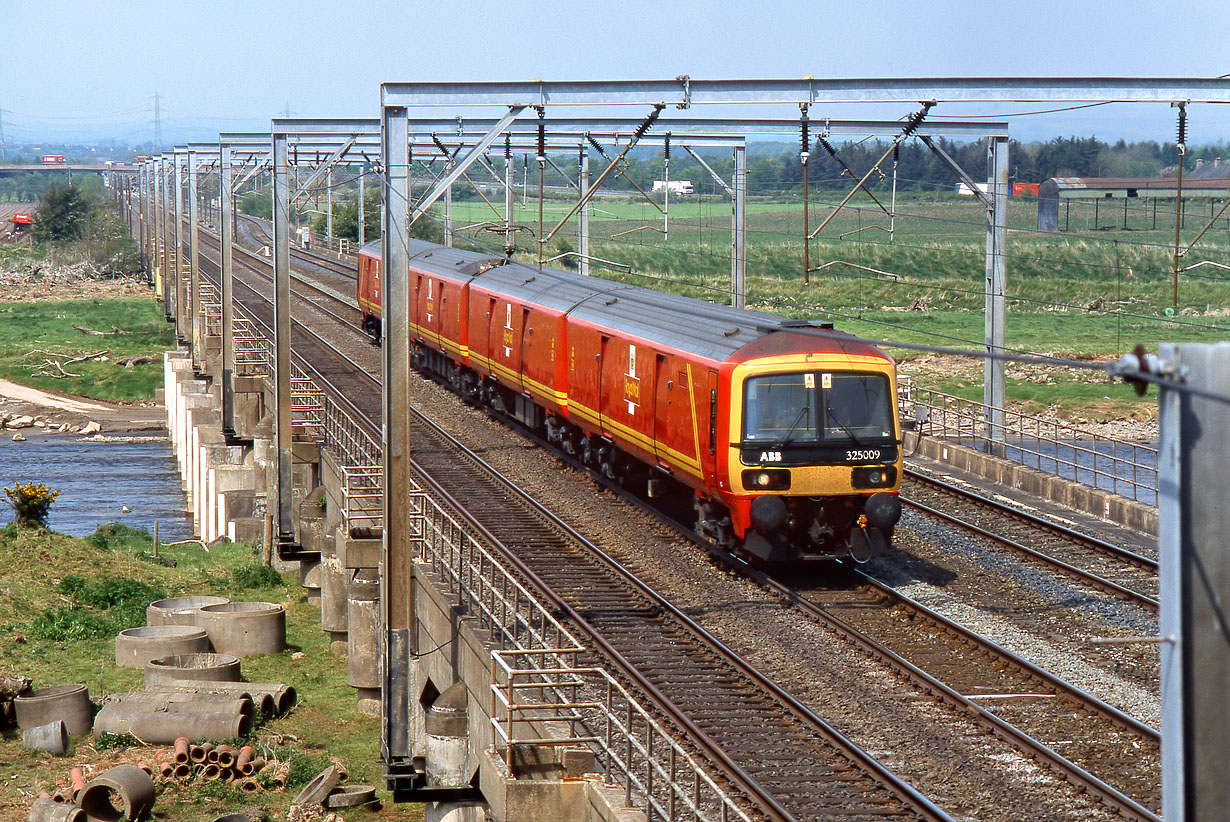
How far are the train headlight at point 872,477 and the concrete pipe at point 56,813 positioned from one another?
10622 millimetres

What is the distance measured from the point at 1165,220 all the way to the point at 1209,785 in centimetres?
10223

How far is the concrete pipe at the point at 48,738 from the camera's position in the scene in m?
21.1

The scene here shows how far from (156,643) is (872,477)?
1347 cm

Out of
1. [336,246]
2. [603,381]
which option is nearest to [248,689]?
[603,381]

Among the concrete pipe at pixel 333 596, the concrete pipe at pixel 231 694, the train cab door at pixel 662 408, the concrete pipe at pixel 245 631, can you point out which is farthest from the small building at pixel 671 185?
the concrete pipe at pixel 231 694

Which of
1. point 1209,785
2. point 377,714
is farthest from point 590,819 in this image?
point 377,714

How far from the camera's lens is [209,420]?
45.2 m

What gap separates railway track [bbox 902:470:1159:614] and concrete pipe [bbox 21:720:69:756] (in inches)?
540

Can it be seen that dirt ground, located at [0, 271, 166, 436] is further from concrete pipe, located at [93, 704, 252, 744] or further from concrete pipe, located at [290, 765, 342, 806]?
concrete pipe, located at [290, 765, 342, 806]

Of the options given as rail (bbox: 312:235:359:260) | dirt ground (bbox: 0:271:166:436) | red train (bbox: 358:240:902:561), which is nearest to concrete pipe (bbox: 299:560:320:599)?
red train (bbox: 358:240:902:561)

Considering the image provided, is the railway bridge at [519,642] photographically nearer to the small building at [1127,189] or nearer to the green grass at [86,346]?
the green grass at [86,346]

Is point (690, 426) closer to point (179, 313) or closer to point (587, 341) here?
point (587, 341)

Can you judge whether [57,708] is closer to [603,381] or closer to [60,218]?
[603,381]

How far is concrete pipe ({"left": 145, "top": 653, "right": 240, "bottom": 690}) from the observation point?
2339cm
